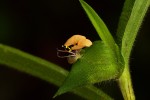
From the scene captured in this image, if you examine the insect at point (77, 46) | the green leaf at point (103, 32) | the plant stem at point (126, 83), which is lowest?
the plant stem at point (126, 83)

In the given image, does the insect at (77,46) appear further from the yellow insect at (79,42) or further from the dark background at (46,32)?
the dark background at (46,32)

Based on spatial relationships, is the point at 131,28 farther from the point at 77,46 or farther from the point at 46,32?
the point at 46,32

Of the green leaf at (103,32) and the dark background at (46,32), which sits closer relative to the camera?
the green leaf at (103,32)

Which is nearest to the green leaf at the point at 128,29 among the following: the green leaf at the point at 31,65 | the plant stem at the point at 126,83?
the plant stem at the point at 126,83

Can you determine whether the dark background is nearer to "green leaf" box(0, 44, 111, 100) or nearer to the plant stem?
"green leaf" box(0, 44, 111, 100)

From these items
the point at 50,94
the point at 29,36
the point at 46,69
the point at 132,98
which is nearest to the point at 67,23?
the point at 29,36

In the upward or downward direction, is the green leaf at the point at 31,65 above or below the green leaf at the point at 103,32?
below

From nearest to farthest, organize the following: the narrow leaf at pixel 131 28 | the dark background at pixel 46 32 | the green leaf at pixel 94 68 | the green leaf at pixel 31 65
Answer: the green leaf at pixel 94 68
the narrow leaf at pixel 131 28
the green leaf at pixel 31 65
the dark background at pixel 46 32

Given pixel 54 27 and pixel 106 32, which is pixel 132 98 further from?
pixel 54 27

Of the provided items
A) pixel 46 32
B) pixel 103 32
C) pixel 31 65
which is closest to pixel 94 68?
pixel 103 32
